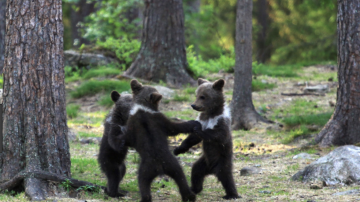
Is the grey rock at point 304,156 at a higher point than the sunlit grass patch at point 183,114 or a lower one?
lower

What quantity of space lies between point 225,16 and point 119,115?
21739mm

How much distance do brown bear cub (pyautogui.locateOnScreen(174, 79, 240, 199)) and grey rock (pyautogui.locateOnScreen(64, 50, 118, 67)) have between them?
10587 millimetres

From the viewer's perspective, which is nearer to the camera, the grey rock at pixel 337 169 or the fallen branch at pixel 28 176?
the fallen branch at pixel 28 176

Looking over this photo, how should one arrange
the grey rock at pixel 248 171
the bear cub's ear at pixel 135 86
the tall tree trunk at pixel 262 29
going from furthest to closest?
the tall tree trunk at pixel 262 29, the grey rock at pixel 248 171, the bear cub's ear at pixel 135 86

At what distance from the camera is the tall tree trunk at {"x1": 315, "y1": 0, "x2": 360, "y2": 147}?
7988 millimetres

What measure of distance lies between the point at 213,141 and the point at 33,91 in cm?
262

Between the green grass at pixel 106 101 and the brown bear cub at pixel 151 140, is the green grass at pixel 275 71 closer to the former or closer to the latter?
the green grass at pixel 106 101

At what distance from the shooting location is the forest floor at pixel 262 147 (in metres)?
5.98

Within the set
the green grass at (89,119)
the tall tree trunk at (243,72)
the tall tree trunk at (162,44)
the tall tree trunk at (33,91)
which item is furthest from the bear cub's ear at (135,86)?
the tall tree trunk at (162,44)

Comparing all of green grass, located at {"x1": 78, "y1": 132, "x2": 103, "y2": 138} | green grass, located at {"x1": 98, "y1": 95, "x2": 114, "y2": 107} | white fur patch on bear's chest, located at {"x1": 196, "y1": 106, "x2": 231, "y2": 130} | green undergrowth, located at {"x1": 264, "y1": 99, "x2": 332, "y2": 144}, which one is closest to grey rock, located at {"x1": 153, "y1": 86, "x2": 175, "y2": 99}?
green grass, located at {"x1": 98, "y1": 95, "x2": 114, "y2": 107}

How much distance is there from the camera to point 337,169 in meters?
6.20

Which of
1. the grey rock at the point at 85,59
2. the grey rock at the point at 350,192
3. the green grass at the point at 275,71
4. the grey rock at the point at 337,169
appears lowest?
the grey rock at the point at 350,192

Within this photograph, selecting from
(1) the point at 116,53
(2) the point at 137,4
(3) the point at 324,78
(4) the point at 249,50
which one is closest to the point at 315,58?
(3) the point at 324,78

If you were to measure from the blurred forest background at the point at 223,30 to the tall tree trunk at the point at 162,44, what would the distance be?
2.97 feet
